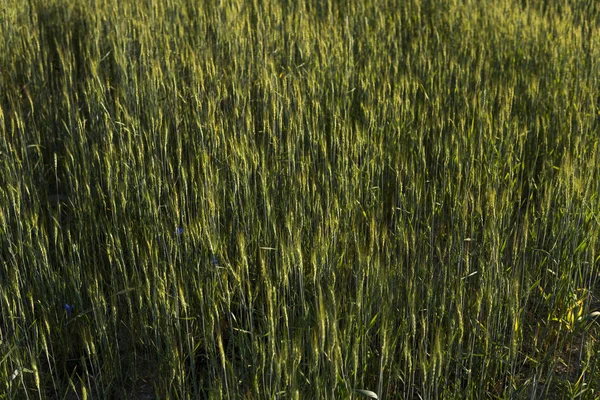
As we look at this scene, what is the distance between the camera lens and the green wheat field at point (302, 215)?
180 centimetres

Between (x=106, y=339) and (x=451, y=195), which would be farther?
(x=451, y=195)

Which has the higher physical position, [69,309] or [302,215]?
[302,215]

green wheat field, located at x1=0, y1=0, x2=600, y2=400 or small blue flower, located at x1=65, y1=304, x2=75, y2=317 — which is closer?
green wheat field, located at x1=0, y1=0, x2=600, y2=400

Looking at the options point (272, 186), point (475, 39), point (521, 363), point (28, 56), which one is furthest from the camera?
point (475, 39)

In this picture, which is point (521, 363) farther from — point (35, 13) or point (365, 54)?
point (35, 13)

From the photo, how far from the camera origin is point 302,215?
2.04 metres

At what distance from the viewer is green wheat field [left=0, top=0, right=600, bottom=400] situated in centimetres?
180

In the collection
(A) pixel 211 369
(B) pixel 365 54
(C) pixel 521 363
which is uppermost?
(B) pixel 365 54

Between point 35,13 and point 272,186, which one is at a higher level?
point 35,13

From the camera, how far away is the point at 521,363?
2.05 m

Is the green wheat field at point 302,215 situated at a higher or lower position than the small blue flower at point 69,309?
higher

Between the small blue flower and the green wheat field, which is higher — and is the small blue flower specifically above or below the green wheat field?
below

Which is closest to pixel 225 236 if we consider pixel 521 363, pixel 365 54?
pixel 521 363

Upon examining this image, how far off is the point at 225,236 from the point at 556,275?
0.97 meters
